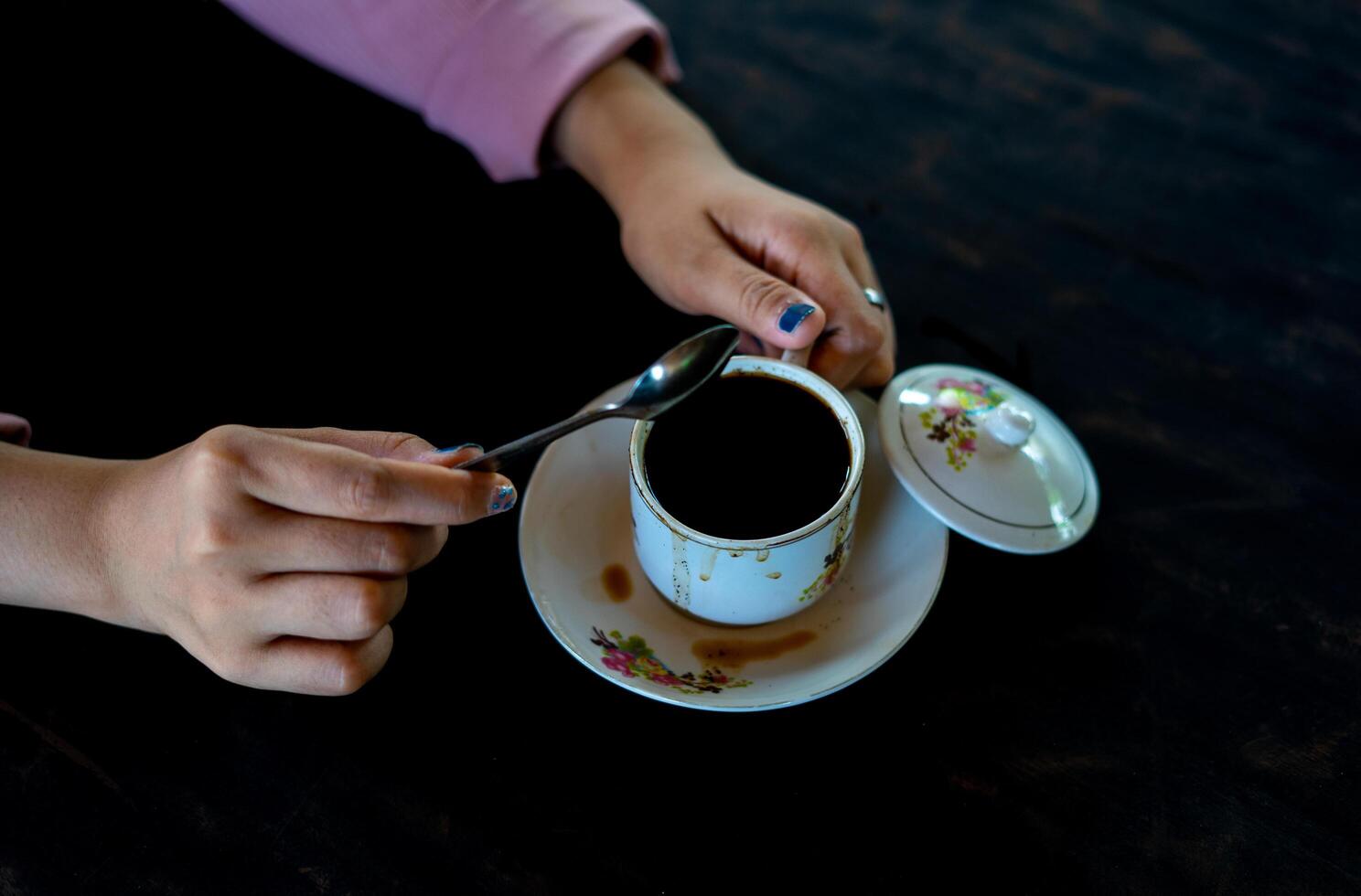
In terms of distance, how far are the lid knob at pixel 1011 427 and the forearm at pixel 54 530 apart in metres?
0.74

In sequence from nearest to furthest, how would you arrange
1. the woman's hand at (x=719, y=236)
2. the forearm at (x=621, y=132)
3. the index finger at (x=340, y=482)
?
the index finger at (x=340, y=482)
the woman's hand at (x=719, y=236)
the forearm at (x=621, y=132)

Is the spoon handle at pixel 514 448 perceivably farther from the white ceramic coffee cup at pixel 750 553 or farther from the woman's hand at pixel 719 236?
the woman's hand at pixel 719 236

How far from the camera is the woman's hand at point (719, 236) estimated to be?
0.81m

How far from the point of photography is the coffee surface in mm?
700

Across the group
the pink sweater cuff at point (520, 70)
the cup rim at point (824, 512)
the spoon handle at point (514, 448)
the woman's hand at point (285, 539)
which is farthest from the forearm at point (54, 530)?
the pink sweater cuff at point (520, 70)

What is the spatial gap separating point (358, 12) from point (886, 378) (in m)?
0.71

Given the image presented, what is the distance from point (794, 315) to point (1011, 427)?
212 mm

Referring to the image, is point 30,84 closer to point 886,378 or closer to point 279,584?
point 279,584

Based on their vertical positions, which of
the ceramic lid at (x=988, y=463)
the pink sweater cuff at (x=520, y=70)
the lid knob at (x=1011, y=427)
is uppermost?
the pink sweater cuff at (x=520, y=70)

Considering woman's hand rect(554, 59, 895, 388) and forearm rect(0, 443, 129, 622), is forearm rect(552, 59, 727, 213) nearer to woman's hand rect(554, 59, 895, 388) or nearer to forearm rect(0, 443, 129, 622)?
woman's hand rect(554, 59, 895, 388)

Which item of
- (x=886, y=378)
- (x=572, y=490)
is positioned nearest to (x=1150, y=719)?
(x=886, y=378)

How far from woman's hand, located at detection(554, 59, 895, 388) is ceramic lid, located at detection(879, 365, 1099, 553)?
71 mm

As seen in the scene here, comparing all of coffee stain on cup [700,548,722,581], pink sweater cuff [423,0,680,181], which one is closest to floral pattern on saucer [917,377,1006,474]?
coffee stain on cup [700,548,722,581]

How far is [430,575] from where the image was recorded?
780mm
